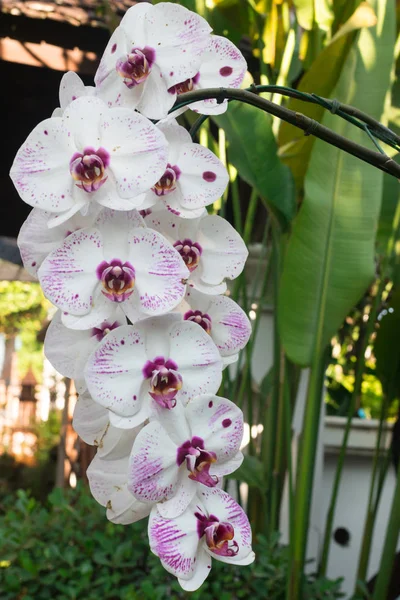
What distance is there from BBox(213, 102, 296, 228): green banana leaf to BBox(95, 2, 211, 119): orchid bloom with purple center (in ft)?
2.64

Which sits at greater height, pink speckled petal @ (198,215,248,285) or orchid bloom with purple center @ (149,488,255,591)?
pink speckled petal @ (198,215,248,285)

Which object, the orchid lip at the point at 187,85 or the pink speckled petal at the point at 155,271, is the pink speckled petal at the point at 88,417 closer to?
the pink speckled petal at the point at 155,271

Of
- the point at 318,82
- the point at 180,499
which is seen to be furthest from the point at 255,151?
the point at 180,499

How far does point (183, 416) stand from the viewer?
1.35 ft

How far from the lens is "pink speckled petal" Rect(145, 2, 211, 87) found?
48 centimetres

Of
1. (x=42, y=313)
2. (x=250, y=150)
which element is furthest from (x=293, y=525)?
(x=42, y=313)

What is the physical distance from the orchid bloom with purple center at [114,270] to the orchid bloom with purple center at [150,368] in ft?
0.06

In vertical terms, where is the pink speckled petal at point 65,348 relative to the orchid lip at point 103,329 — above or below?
below

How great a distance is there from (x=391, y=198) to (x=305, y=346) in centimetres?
57

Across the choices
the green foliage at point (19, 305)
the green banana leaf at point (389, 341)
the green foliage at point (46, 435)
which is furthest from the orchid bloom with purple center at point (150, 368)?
the green foliage at point (19, 305)

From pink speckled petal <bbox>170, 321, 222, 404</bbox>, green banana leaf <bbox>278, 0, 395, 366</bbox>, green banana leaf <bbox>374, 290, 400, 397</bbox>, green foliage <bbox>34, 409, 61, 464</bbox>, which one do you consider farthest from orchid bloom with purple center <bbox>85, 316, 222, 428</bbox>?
green foliage <bbox>34, 409, 61, 464</bbox>

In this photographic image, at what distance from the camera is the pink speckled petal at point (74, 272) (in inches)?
16.3

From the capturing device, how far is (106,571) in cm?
144

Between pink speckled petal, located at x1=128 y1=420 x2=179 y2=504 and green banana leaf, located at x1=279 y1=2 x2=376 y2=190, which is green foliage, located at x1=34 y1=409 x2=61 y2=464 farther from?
pink speckled petal, located at x1=128 y1=420 x2=179 y2=504
